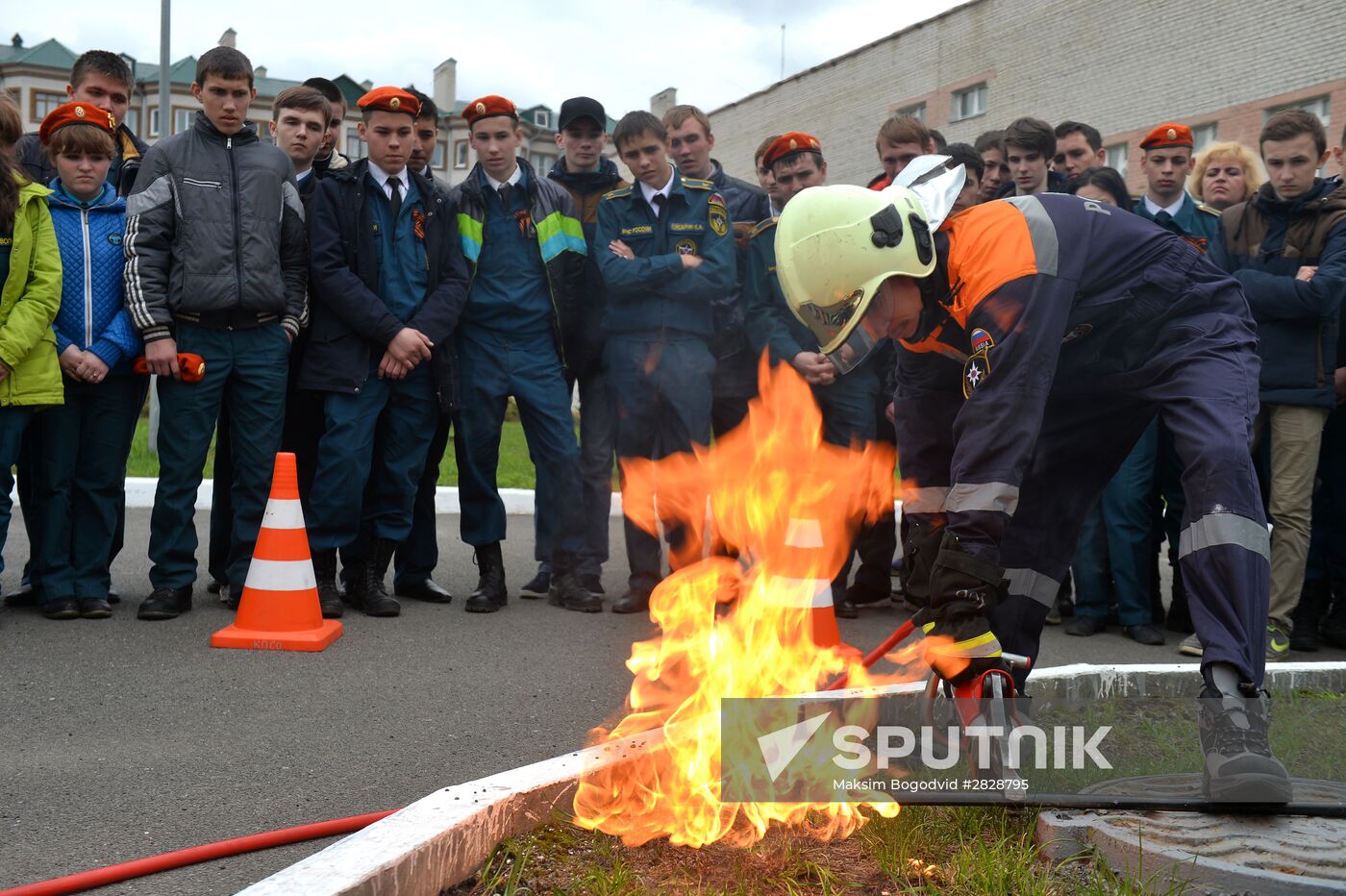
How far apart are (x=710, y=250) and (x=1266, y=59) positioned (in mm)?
21874

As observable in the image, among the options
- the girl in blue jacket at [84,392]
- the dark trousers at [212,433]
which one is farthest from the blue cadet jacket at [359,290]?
the girl in blue jacket at [84,392]

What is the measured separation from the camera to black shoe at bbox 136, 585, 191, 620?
6148mm

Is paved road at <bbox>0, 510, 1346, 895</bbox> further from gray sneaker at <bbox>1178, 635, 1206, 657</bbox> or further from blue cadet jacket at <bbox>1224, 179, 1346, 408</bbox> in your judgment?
blue cadet jacket at <bbox>1224, 179, 1346, 408</bbox>

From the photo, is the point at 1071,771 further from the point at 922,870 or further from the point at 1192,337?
the point at 1192,337

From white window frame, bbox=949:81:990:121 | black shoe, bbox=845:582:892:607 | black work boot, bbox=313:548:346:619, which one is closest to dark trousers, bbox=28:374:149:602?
black work boot, bbox=313:548:346:619

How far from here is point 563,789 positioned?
3352mm

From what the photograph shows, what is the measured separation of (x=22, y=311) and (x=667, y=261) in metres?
3.18

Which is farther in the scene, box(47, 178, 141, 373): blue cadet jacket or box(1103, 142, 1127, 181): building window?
box(1103, 142, 1127, 181): building window

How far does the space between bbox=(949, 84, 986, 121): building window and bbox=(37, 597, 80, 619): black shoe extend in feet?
98.9

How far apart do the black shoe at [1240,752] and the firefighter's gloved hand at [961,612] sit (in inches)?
23.1

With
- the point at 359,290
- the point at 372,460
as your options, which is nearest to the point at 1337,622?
the point at 372,460

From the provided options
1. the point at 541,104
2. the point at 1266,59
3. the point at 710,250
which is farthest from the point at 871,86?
the point at 541,104

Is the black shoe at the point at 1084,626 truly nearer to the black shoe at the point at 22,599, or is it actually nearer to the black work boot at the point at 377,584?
the black work boot at the point at 377,584

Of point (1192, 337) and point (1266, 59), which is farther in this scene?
point (1266, 59)
